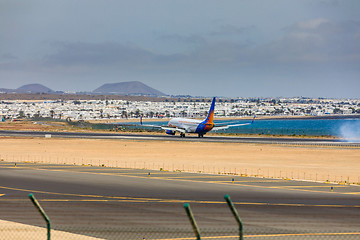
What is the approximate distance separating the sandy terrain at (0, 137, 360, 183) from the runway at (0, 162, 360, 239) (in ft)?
36.0

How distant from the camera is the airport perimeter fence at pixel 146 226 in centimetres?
2689

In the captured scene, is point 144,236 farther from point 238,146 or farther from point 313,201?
point 238,146

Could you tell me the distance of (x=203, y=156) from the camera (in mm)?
81625

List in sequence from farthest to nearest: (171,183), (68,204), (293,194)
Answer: (171,183) → (293,194) → (68,204)

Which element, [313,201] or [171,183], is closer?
[313,201]

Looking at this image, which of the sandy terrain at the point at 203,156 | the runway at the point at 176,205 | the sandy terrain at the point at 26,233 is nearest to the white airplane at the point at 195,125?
the sandy terrain at the point at 203,156

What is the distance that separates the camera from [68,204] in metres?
35.6

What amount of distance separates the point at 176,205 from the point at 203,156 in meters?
46.7

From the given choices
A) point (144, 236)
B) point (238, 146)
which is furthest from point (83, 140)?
point (144, 236)

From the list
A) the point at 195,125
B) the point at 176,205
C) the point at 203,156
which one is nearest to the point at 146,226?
the point at 176,205

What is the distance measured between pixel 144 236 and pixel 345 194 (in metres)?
20.1

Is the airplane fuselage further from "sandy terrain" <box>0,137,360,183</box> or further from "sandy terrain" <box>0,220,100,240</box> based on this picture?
"sandy terrain" <box>0,220,100,240</box>

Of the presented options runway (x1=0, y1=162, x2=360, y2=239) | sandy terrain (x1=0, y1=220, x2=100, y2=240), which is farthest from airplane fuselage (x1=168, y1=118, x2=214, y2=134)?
sandy terrain (x1=0, y1=220, x2=100, y2=240)

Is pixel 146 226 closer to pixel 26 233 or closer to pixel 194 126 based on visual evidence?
pixel 26 233
